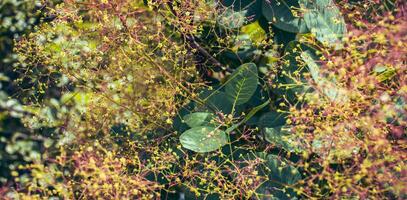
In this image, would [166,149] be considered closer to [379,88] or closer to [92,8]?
[92,8]

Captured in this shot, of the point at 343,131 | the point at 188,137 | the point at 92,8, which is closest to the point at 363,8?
the point at 343,131

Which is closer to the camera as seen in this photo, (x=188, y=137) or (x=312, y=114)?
(x=312, y=114)

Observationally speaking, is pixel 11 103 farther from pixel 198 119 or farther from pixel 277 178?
pixel 277 178

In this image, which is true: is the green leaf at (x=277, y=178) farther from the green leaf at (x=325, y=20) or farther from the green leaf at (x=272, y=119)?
the green leaf at (x=325, y=20)

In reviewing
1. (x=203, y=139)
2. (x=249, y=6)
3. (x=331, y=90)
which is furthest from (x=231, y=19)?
(x=331, y=90)

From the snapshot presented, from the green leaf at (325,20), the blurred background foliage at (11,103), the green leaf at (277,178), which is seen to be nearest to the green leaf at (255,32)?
the green leaf at (325,20)
